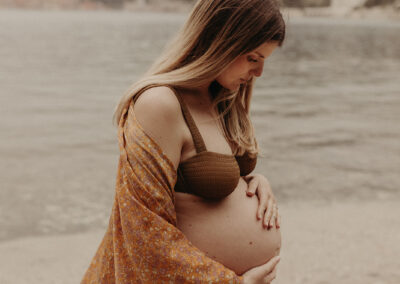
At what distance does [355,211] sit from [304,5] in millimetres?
135713

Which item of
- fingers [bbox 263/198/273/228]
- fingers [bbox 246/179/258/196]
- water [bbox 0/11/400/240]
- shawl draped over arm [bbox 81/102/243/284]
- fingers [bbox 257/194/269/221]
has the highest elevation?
shawl draped over arm [bbox 81/102/243/284]

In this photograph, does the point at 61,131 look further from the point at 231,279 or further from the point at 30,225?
the point at 231,279

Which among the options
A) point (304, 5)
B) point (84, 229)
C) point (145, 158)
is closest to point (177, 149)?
point (145, 158)

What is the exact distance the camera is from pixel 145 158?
1.71 metres

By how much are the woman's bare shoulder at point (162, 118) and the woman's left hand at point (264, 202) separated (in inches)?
23.8

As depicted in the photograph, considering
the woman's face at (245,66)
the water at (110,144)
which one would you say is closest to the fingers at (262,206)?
the woman's face at (245,66)

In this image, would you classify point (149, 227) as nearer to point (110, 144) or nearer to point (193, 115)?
point (193, 115)

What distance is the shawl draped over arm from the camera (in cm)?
171

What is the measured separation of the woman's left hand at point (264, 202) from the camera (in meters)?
2.26

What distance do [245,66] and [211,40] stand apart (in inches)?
7.4

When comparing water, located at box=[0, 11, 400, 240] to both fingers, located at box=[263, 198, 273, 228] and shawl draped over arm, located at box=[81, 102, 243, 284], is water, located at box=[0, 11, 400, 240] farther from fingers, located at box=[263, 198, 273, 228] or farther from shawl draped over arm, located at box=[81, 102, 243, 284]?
shawl draped over arm, located at box=[81, 102, 243, 284]

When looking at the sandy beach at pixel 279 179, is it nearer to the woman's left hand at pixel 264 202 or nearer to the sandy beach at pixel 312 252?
the sandy beach at pixel 312 252

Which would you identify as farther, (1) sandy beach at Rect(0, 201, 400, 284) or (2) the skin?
(1) sandy beach at Rect(0, 201, 400, 284)

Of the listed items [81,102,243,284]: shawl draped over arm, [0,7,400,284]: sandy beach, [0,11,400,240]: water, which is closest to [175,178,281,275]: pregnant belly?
[81,102,243,284]: shawl draped over arm
